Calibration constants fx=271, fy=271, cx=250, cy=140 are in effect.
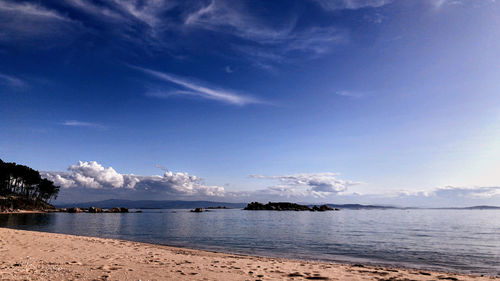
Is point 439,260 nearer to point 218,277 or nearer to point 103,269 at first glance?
point 218,277

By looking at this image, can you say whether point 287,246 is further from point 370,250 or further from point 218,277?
point 218,277

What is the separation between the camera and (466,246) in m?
31.7

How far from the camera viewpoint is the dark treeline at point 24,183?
106m

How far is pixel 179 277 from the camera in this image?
1216 cm

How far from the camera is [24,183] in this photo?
12231 cm

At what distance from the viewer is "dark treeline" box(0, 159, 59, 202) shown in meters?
106

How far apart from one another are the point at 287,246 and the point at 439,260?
1437 cm

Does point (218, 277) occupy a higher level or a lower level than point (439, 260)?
higher

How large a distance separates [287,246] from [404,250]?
12.3 meters

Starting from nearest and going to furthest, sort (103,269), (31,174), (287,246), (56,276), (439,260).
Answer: (56,276) < (103,269) < (439,260) < (287,246) < (31,174)

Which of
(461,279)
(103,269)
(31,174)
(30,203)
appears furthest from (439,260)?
(30,203)

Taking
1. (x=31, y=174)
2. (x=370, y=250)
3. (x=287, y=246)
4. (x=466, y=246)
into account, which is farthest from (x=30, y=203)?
(x=466, y=246)

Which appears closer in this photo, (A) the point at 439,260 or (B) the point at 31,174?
(A) the point at 439,260

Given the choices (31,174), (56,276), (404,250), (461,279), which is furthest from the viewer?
(31,174)
